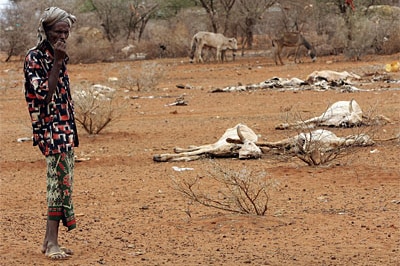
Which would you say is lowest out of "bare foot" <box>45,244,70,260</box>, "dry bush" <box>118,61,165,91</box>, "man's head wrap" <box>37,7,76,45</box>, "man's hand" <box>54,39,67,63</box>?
"dry bush" <box>118,61,165,91</box>

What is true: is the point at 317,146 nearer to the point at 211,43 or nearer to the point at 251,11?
the point at 211,43

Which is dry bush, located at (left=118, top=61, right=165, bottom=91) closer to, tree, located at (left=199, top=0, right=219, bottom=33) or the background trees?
the background trees

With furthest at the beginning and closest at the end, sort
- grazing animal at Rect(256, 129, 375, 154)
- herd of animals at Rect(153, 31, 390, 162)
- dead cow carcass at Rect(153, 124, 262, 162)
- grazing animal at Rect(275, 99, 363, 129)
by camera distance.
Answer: grazing animal at Rect(275, 99, 363, 129) < dead cow carcass at Rect(153, 124, 262, 162) < herd of animals at Rect(153, 31, 390, 162) < grazing animal at Rect(256, 129, 375, 154)

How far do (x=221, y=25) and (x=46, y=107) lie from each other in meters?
30.4

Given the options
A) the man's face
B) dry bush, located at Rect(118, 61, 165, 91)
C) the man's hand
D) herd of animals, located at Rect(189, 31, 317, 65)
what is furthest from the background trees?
the man's hand

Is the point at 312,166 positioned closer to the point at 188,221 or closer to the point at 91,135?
the point at 188,221

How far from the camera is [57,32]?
4898 millimetres

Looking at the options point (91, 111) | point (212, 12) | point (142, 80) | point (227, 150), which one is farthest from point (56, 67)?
point (212, 12)

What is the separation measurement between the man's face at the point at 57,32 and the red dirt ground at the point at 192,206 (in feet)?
4.41

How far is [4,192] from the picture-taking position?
25.3 feet

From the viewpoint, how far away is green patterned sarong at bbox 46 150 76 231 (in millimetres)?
4926

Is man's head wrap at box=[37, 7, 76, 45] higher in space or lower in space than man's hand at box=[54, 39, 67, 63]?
higher

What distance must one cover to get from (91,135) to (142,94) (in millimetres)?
7149

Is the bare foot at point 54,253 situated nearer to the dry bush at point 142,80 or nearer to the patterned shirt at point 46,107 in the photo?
the patterned shirt at point 46,107
